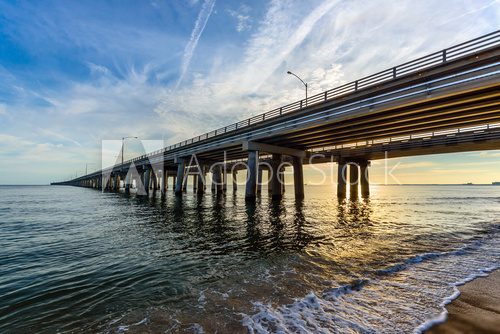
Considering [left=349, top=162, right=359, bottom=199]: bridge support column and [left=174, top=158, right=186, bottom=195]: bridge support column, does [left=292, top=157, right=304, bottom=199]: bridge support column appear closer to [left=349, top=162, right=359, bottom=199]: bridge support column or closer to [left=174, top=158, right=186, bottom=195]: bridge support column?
[left=349, top=162, right=359, bottom=199]: bridge support column

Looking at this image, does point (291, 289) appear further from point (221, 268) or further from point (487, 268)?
point (487, 268)

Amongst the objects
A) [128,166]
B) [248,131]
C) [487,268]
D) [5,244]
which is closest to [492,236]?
[487,268]

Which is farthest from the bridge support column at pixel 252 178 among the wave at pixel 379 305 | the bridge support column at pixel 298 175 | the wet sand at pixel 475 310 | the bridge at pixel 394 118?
the wet sand at pixel 475 310

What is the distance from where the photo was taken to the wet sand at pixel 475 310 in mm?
4215

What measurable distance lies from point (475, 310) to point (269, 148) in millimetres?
35468

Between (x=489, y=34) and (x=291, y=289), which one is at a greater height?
(x=489, y=34)

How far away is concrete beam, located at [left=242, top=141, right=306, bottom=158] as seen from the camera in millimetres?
38562

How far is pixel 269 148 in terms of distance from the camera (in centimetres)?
3984

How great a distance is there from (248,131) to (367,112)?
19647mm

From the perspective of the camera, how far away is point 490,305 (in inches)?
202

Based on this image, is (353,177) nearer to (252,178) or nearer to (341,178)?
(341,178)

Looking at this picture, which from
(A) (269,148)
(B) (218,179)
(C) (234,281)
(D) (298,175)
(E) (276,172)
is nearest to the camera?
(C) (234,281)

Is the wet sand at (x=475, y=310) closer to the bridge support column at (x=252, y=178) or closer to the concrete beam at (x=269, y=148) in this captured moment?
the bridge support column at (x=252, y=178)

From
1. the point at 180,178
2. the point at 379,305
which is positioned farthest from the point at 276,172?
the point at 379,305
